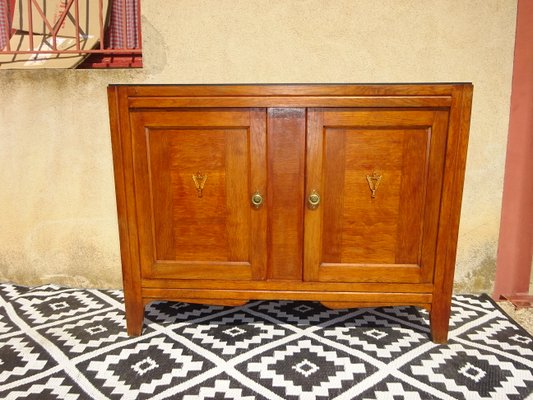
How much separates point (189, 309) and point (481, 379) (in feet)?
3.74

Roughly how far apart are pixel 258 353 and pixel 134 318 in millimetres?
488

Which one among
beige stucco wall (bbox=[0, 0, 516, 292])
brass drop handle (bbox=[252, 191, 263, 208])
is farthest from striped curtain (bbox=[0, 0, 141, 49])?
brass drop handle (bbox=[252, 191, 263, 208])

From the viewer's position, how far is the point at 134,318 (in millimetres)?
1508

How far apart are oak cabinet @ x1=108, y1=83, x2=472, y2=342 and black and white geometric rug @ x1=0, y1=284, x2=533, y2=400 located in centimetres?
17

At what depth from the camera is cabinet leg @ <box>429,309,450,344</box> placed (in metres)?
1.42

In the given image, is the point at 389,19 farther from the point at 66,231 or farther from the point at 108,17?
the point at 66,231

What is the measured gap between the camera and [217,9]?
5.74 ft

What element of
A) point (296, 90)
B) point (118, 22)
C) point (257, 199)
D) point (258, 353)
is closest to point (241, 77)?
point (296, 90)

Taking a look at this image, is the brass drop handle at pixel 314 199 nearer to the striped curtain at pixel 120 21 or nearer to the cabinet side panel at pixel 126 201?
the cabinet side panel at pixel 126 201

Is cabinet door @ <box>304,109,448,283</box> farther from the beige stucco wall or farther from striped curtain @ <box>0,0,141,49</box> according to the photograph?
striped curtain @ <box>0,0,141,49</box>

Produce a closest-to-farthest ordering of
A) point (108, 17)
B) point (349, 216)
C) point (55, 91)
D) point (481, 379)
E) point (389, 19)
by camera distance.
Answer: point (481, 379)
point (349, 216)
point (389, 19)
point (55, 91)
point (108, 17)

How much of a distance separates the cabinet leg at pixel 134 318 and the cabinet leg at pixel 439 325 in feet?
3.50

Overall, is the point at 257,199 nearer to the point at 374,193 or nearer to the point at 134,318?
the point at 374,193

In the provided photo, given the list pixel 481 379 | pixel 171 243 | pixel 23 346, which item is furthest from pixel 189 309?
pixel 481 379
